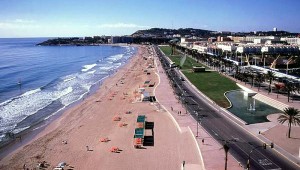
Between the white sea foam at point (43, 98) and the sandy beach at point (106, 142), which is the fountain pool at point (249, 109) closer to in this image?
the sandy beach at point (106, 142)

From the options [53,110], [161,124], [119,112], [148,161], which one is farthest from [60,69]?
[148,161]

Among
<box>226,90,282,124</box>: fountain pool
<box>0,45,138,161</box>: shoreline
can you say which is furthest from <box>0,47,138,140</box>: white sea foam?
<box>226,90,282,124</box>: fountain pool

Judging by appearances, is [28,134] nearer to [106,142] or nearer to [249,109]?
[106,142]

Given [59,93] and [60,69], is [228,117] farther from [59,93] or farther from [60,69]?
[60,69]

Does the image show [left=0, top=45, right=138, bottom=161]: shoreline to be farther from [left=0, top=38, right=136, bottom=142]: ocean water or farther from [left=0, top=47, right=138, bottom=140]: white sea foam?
[left=0, top=47, right=138, bottom=140]: white sea foam

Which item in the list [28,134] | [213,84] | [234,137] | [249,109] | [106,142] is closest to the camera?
[234,137]

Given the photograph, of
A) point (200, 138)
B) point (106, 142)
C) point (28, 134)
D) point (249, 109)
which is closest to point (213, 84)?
point (249, 109)

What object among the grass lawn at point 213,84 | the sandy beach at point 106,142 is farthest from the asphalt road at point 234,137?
the sandy beach at point 106,142
